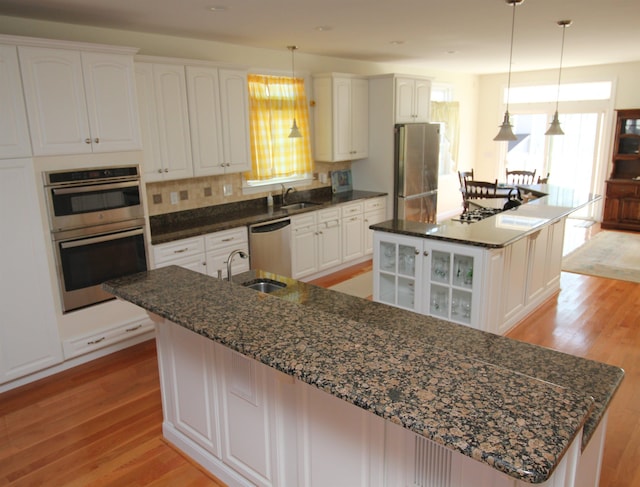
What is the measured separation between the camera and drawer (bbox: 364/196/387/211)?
6.15 metres

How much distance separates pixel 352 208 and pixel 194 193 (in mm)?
2009

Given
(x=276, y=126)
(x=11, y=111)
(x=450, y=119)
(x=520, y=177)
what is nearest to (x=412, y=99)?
(x=276, y=126)

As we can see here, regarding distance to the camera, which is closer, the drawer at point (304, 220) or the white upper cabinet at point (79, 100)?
the white upper cabinet at point (79, 100)

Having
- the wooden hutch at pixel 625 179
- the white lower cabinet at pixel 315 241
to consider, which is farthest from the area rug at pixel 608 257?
the white lower cabinet at pixel 315 241

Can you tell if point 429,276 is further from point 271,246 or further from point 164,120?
point 164,120

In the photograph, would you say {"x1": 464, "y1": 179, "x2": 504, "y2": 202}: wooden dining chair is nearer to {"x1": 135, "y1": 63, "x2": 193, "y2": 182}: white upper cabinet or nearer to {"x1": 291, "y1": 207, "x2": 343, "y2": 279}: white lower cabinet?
→ {"x1": 291, "y1": 207, "x2": 343, "y2": 279}: white lower cabinet

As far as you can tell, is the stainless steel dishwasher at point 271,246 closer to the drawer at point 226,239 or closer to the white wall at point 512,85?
the drawer at point 226,239

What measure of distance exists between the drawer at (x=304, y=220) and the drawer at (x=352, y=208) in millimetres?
526

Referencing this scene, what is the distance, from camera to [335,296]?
8.45 ft

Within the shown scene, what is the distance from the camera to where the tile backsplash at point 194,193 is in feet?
15.0

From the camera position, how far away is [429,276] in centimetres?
385

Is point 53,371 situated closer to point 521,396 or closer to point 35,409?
point 35,409

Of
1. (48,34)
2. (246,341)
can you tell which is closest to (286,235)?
(48,34)

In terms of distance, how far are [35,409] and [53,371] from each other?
48 cm
